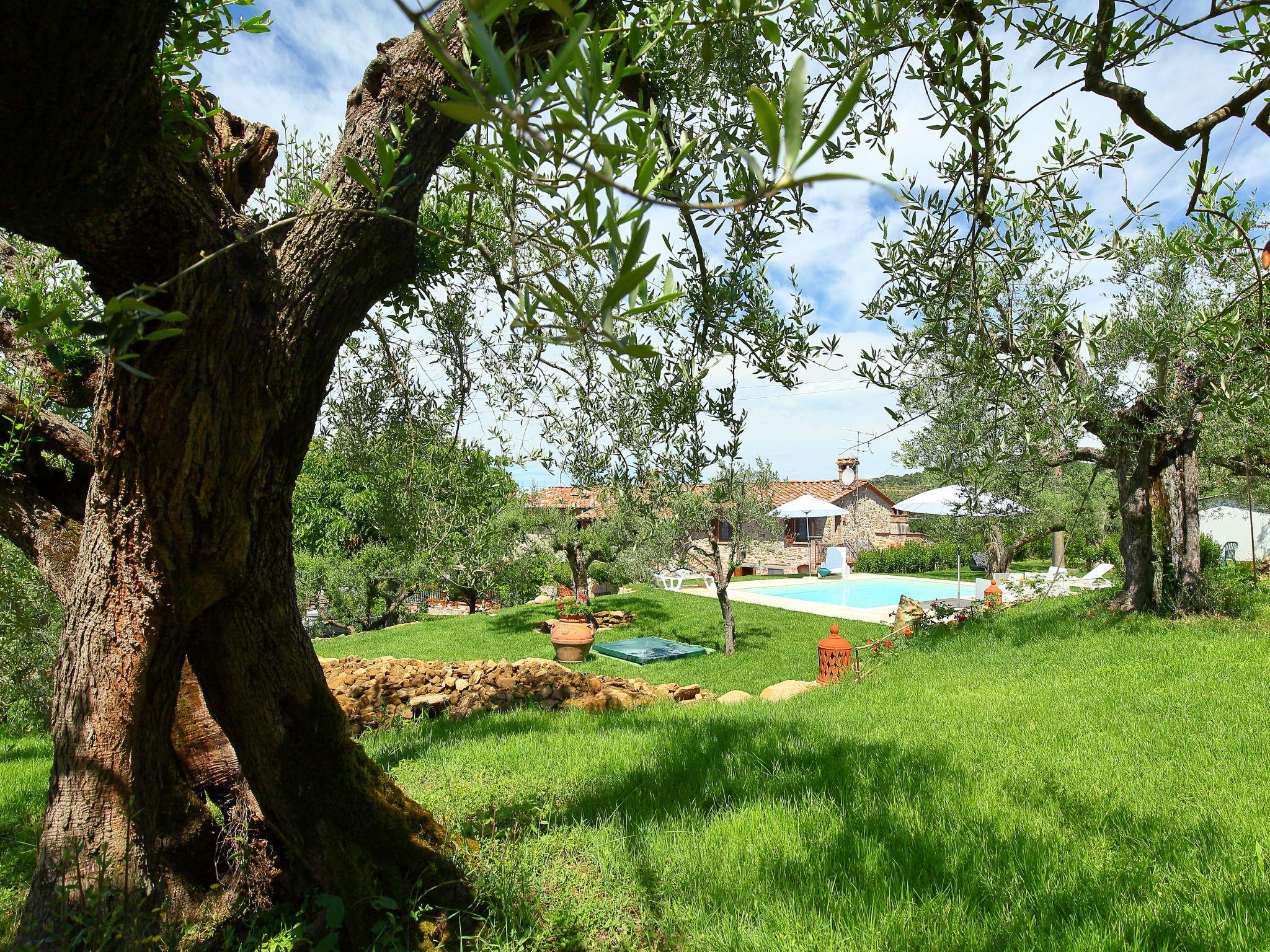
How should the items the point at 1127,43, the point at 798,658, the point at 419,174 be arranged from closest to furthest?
the point at 1127,43, the point at 419,174, the point at 798,658

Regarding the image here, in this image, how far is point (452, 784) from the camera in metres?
4.59

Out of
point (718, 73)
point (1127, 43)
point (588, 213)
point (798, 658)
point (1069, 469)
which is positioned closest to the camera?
point (588, 213)

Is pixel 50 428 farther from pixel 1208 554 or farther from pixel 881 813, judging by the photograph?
pixel 1208 554

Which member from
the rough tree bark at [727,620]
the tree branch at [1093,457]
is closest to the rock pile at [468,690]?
the rough tree bark at [727,620]

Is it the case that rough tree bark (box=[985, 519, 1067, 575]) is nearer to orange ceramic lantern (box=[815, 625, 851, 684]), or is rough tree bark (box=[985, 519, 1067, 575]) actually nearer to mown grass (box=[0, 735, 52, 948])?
orange ceramic lantern (box=[815, 625, 851, 684])

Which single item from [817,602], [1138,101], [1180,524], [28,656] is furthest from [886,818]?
[817,602]

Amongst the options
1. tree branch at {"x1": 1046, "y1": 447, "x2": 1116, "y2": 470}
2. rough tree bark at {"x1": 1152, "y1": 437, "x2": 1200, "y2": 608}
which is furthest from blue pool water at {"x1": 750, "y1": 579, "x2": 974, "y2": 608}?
tree branch at {"x1": 1046, "y1": 447, "x2": 1116, "y2": 470}

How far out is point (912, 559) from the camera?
Answer: 36.2 metres

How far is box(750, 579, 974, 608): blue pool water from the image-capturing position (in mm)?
24859

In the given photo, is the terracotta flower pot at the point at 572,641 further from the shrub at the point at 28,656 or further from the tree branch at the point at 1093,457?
the tree branch at the point at 1093,457

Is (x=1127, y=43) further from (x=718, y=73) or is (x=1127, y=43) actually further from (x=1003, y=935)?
(x=1003, y=935)

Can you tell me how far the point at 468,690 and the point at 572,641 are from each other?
688 cm

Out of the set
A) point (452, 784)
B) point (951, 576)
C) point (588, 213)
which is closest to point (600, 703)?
point (452, 784)

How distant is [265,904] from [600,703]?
5077 mm
